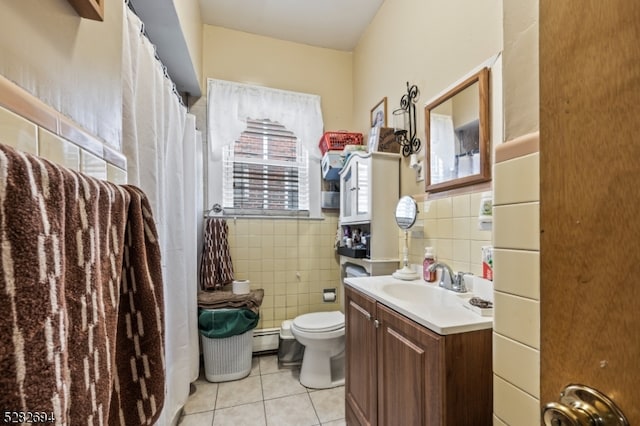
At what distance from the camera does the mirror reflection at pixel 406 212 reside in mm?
1638

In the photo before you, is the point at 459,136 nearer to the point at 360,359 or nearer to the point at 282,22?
the point at 360,359

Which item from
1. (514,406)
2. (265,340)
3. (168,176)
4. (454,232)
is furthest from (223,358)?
(514,406)

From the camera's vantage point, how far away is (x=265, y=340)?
7.85 ft

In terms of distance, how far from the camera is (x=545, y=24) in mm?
399

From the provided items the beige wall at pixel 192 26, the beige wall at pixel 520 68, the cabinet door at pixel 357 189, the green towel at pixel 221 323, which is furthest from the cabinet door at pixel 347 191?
the beige wall at pixel 520 68

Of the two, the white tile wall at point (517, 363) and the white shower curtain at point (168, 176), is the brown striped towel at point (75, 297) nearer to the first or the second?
the white shower curtain at point (168, 176)

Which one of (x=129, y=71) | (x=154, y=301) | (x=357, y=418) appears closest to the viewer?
(x=154, y=301)

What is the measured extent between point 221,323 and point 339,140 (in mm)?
1739

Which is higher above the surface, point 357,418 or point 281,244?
point 281,244

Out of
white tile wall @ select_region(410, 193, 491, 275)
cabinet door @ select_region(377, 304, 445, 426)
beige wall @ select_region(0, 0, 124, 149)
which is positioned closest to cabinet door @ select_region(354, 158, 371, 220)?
white tile wall @ select_region(410, 193, 491, 275)

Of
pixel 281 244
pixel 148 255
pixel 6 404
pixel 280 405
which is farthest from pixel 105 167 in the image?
pixel 281 244

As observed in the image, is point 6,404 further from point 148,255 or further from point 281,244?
point 281,244

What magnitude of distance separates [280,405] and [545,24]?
2086 mm

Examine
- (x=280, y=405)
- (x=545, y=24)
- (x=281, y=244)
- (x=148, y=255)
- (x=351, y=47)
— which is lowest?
(x=280, y=405)
